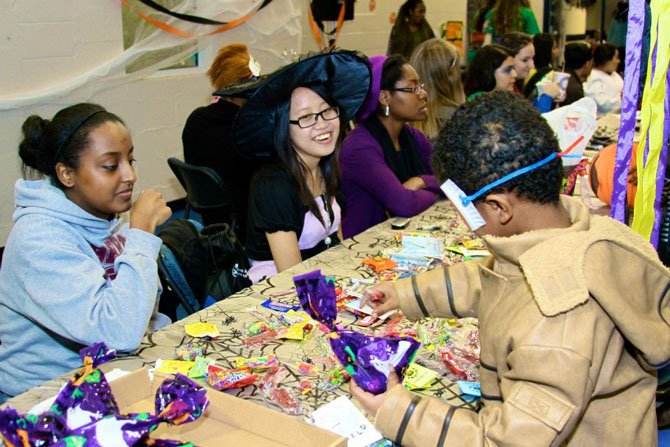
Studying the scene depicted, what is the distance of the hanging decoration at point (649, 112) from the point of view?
68.1 inches

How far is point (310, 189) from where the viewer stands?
114 inches

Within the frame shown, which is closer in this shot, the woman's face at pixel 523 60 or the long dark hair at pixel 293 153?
the long dark hair at pixel 293 153

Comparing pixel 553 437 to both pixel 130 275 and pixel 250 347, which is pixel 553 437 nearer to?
pixel 250 347

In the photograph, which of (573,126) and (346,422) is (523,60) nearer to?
(573,126)

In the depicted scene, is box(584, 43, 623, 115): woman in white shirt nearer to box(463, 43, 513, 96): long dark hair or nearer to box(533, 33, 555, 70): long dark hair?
box(533, 33, 555, 70): long dark hair

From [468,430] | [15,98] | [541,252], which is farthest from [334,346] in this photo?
[15,98]

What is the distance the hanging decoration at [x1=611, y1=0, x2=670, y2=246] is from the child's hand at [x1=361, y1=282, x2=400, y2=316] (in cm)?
68

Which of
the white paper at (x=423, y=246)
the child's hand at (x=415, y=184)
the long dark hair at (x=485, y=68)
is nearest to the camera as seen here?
the white paper at (x=423, y=246)

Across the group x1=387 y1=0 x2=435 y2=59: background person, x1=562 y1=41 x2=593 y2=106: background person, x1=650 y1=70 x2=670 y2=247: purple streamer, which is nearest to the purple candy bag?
x1=650 y1=70 x2=670 y2=247: purple streamer

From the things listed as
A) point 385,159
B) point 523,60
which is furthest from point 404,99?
point 523,60

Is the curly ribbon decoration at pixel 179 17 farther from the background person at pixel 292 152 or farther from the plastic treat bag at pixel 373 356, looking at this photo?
the plastic treat bag at pixel 373 356

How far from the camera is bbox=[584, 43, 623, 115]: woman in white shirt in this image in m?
6.55

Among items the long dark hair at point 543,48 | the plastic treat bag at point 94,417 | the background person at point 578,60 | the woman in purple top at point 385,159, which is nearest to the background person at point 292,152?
the woman in purple top at point 385,159

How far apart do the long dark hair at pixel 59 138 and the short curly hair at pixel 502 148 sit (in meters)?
1.16
